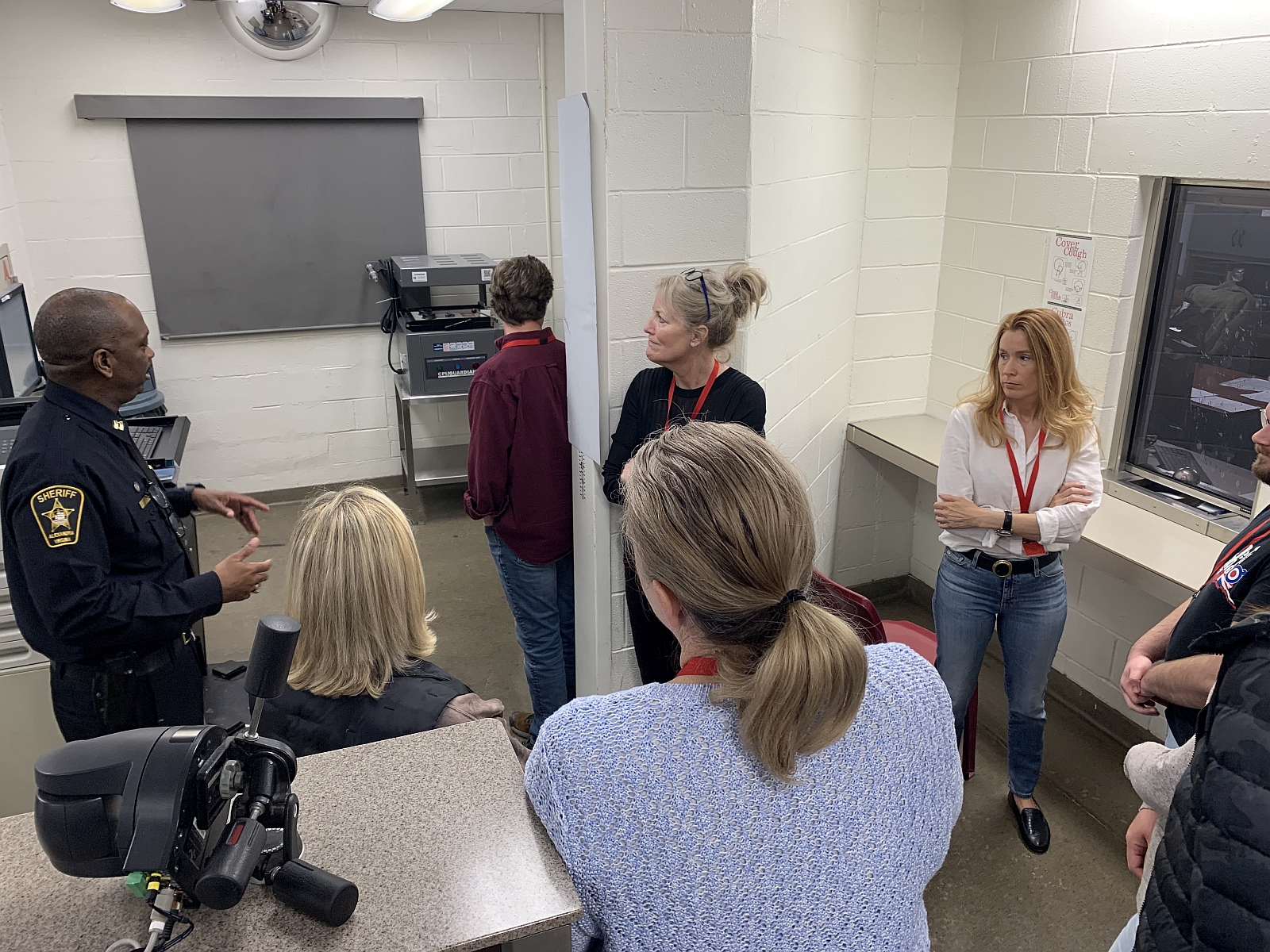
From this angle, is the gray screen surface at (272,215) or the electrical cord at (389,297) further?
the electrical cord at (389,297)

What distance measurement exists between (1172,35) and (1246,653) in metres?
2.26

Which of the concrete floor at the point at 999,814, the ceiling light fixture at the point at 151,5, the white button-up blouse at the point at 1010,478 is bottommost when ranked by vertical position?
the concrete floor at the point at 999,814

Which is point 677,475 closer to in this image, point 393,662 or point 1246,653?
point 1246,653

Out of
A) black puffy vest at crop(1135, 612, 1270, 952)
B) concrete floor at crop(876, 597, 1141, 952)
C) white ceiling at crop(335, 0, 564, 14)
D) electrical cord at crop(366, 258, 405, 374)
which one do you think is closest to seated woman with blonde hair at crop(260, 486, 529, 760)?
black puffy vest at crop(1135, 612, 1270, 952)

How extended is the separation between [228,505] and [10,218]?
2.92m

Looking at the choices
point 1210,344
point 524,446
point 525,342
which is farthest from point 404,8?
point 1210,344

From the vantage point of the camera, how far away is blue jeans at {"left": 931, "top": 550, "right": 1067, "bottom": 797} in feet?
7.72

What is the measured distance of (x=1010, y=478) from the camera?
7.54 ft

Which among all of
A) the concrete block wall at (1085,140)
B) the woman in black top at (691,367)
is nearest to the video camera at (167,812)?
the woman in black top at (691,367)

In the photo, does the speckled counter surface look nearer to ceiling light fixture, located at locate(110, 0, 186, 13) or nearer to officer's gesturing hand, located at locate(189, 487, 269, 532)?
officer's gesturing hand, located at locate(189, 487, 269, 532)

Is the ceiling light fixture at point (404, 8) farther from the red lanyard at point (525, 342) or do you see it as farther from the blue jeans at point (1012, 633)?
the blue jeans at point (1012, 633)

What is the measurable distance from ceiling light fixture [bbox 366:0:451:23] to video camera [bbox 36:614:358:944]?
379 cm

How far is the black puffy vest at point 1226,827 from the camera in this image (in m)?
0.89

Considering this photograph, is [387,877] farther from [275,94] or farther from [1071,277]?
[275,94]
